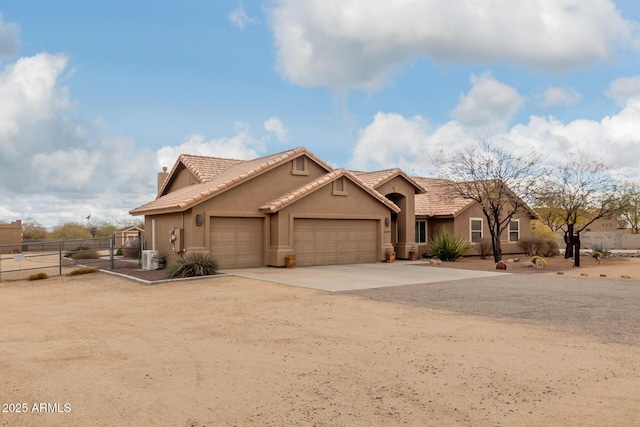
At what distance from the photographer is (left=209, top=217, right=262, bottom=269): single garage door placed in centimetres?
2128

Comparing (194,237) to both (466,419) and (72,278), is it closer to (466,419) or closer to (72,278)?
(72,278)

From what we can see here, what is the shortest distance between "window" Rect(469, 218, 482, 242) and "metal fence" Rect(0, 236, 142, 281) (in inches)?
754

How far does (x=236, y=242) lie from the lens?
862 inches

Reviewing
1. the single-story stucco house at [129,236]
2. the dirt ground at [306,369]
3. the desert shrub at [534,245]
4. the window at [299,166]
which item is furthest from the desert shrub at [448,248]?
the dirt ground at [306,369]

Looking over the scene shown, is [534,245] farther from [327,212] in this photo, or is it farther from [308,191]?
[308,191]

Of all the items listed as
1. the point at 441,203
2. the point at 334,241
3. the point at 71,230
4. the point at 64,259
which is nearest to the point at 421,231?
the point at 441,203

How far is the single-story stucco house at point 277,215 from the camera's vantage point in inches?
836

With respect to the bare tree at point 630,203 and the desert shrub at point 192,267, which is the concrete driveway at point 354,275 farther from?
the bare tree at point 630,203

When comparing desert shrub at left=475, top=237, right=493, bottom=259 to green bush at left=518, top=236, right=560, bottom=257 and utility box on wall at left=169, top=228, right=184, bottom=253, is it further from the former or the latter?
utility box on wall at left=169, top=228, right=184, bottom=253

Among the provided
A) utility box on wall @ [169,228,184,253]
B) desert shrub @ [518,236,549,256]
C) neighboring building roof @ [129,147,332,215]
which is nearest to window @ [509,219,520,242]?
desert shrub @ [518,236,549,256]

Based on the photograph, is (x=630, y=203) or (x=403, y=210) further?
(x=630, y=203)

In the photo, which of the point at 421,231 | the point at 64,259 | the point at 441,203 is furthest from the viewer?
the point at 441,203

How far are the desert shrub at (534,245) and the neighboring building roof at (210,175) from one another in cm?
1439

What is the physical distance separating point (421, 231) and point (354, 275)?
1351cm
